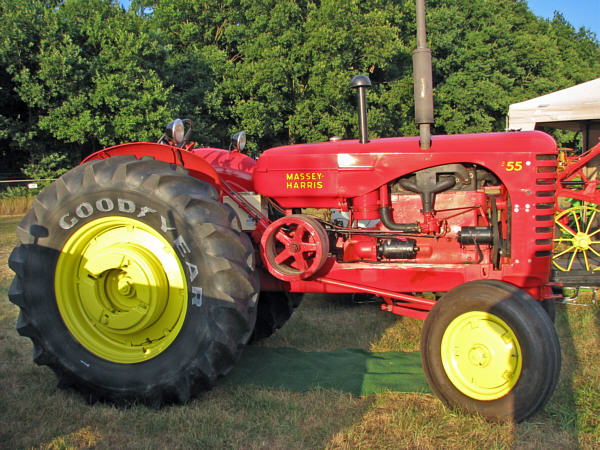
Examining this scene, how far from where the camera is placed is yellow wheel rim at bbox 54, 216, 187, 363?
10.7ft

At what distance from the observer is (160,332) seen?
332 centimetres

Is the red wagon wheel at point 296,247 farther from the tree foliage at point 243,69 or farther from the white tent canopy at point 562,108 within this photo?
the tree foliage at point 243,69

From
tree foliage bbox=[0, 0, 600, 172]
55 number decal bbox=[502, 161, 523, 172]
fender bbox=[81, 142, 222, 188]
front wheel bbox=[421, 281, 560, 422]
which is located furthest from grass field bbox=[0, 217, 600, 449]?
tree foliage bbox=[0, 0, 600, 172]

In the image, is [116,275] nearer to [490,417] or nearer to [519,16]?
[490,417]

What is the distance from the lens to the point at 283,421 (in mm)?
3014

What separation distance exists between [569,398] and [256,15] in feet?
80.7

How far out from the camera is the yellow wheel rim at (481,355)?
9.54 ft

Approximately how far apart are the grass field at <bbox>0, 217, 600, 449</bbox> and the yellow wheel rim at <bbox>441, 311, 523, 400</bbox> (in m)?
0.19

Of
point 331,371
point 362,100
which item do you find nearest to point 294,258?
point 331,371

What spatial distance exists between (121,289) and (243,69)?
21240 mm

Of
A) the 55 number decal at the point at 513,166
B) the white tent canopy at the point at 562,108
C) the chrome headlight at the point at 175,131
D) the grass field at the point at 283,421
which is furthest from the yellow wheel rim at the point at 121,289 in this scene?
the white tent canopy at the point at 562,108

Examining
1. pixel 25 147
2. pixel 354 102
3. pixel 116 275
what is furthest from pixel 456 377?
pixel 354 102

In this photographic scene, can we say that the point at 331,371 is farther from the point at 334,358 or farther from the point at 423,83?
the point at 423,83

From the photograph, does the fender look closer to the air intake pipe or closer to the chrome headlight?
the chrome headlight
